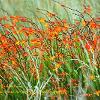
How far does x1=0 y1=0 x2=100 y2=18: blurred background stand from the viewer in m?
4.15

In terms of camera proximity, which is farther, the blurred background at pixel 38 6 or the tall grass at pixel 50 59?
the blurred background at pixel 38 6

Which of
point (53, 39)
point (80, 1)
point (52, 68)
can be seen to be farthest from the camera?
point (80, 1)

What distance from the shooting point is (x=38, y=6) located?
14.3ft

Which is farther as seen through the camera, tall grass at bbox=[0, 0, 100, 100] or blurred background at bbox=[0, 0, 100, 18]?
blurred background at bbox=[0, 0, 100, 18]

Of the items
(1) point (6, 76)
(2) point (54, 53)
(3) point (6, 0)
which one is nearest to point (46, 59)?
(2) point (54, 53)

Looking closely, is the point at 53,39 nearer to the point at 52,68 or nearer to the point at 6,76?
the point at 52,68

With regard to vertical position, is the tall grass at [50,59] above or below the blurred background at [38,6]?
below

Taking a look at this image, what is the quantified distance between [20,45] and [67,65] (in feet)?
1.49

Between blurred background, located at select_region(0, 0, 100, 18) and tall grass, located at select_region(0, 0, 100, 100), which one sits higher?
blurred background, located at select_region(0, 0, 100, 18)

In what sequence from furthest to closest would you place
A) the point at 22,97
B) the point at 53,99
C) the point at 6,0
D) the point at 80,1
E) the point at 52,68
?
the point at 6,0
the point at 80,1
the point at 52,68
the point at 22,97
the point at 53,99

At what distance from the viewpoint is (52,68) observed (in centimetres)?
281

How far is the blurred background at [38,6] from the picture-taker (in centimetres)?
415

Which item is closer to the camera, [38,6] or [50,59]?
[50,59]

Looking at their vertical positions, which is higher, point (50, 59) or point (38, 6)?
point (38, 6)
